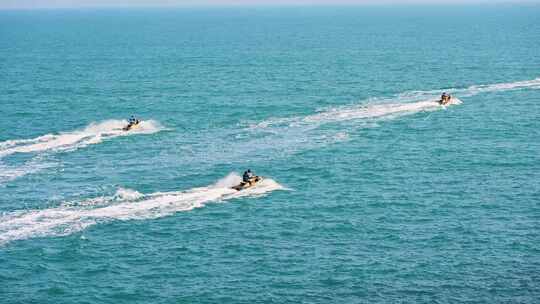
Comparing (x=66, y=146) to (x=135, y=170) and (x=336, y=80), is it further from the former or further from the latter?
(x=336, y=80)

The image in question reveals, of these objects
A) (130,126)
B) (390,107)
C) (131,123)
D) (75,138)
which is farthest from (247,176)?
(390,107)

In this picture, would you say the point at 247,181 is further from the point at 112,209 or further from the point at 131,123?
the point at 131,123

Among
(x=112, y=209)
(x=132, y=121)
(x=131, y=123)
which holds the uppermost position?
(x=132, y=121)

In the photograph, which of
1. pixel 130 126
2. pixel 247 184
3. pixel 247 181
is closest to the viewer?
pixel 247 181

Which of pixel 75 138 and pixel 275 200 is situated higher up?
pixel 75 138

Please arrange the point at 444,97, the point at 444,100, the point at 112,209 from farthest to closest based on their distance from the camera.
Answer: the point at 444,100 < the point at 444,97 < the point at 112,209

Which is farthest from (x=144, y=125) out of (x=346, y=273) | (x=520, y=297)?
(x=520, y=297)

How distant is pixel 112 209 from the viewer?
3654 inches

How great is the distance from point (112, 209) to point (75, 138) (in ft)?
123

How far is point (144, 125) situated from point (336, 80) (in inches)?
2522

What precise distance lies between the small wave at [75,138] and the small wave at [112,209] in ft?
90.0

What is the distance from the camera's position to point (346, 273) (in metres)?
76.6

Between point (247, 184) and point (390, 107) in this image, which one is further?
point (390, 107)

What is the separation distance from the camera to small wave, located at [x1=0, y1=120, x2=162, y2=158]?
120750 mm
